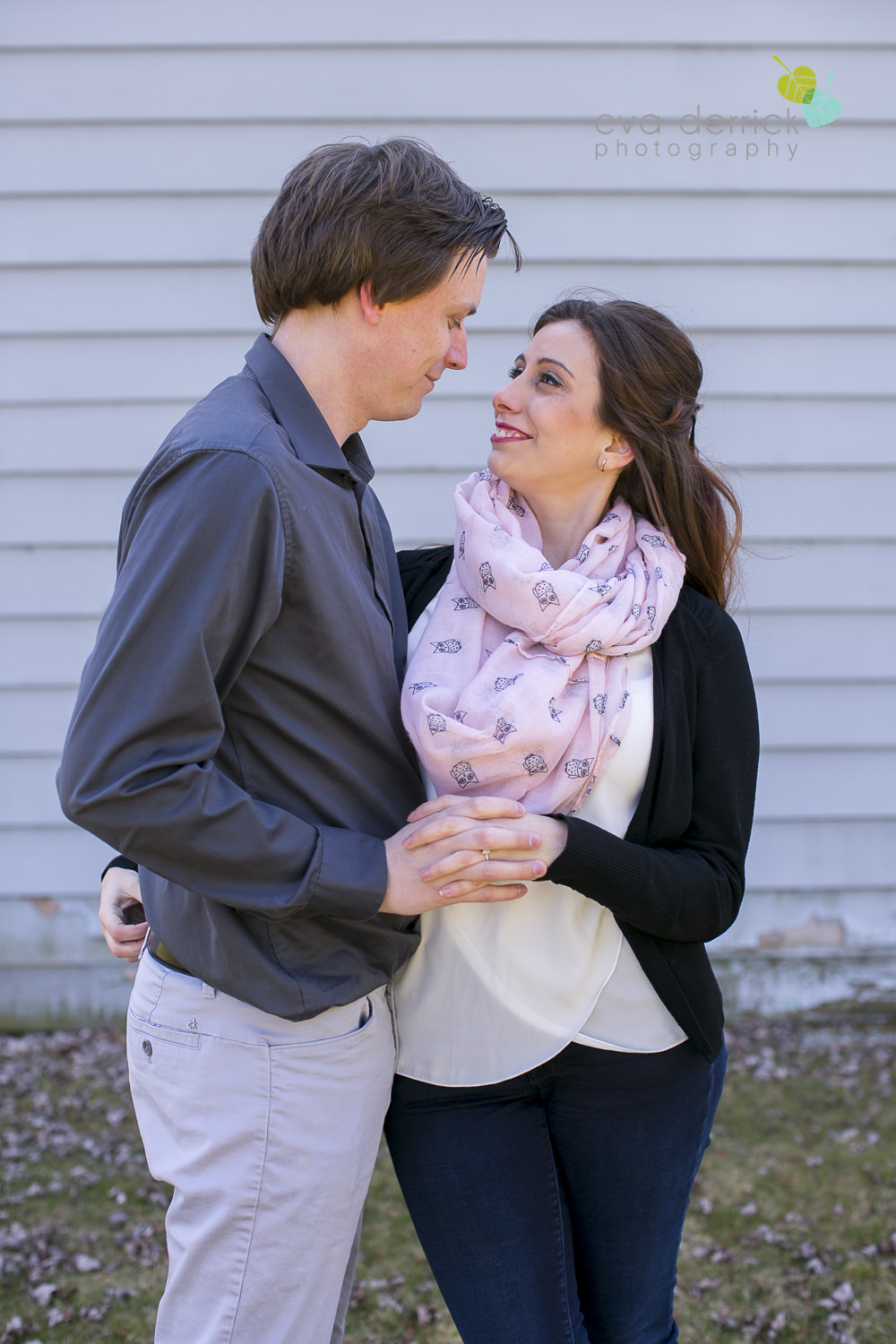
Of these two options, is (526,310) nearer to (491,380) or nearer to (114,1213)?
(491,380)

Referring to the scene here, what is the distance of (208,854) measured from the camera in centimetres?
125

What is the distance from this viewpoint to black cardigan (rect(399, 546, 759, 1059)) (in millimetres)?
1640

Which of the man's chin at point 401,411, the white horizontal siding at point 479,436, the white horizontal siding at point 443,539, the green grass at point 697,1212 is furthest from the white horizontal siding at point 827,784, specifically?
the man's chin at point 401,411

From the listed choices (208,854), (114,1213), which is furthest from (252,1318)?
(114,1213)

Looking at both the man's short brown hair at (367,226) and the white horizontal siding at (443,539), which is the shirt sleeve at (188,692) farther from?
the white horizontal siding at (443,539)

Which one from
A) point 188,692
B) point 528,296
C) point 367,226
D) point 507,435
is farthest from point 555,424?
point 528,296

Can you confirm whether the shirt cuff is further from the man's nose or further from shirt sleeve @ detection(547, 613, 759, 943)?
the man's nose

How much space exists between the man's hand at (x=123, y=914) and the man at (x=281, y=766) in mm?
134

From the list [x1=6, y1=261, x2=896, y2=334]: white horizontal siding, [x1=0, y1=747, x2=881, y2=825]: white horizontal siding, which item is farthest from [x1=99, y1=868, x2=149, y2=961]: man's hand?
[x1=0, y1=747, x2=881, y2=825]: white horizontal siding

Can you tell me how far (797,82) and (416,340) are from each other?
2.60 m

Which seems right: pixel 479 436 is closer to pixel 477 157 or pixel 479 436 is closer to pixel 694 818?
pixel 477 157

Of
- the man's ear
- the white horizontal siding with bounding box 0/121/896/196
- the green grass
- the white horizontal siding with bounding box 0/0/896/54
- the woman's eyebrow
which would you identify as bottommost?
the green grass

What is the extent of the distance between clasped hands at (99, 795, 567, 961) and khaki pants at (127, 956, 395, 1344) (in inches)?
9.3

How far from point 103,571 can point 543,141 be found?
6.59 feet
